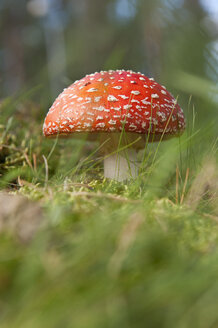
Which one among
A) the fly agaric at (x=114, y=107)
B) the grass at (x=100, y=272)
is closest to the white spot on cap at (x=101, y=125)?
the fly agaric at (x=114, y=107)

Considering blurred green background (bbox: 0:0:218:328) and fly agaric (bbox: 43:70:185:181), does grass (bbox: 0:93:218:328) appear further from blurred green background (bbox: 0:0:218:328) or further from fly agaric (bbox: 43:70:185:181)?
fly agaric (bbox: 43:70:185:181)

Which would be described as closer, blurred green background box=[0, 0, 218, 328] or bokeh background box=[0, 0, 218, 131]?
blurred green background box=[0, 0, 218, 328]

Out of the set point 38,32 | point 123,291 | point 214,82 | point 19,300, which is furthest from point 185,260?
point 38,32

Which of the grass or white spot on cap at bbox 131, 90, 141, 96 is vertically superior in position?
white spot on cap at bbox 131, 90, 141, 96

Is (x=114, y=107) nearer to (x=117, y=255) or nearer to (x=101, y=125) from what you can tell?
(x=101, y=125)

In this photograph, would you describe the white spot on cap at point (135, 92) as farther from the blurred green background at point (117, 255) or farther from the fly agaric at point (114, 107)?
the blurred green background at point (117, 255)

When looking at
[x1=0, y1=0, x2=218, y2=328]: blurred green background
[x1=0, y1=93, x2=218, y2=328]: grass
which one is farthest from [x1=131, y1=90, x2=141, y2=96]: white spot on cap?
Answer: [x1=0, y1=93, x2=218, y2=328]: grass

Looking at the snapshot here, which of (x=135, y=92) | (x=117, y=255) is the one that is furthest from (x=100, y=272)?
(x=135, y=92)
